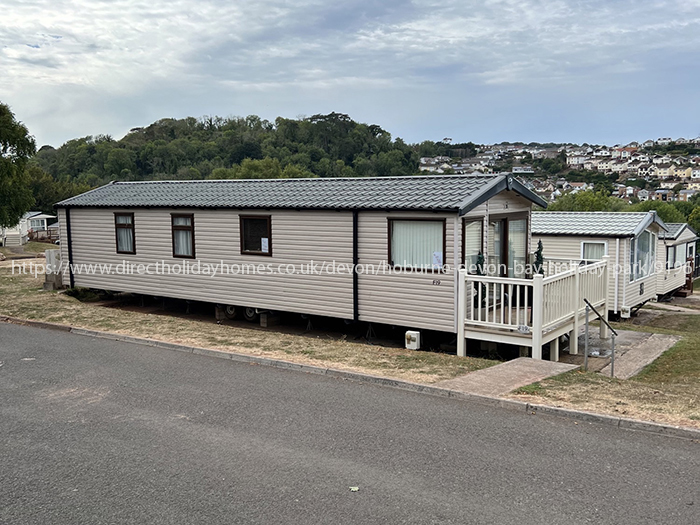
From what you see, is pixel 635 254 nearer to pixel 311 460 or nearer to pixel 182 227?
pixel 182 227

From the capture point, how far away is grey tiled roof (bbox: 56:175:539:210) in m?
11.6

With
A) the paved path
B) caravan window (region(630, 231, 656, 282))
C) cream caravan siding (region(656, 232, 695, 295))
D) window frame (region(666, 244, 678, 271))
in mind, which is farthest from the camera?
window frame (region(666, 244, 678, 271))

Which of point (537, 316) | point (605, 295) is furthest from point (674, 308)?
point (537, 316)

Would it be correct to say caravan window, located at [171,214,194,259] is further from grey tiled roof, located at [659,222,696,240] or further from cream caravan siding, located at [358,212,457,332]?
grey tiled roof, located at [659,222,696,240]

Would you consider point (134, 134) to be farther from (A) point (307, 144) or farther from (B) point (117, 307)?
(B) point (117, 307)

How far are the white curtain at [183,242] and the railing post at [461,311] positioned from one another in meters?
6.85

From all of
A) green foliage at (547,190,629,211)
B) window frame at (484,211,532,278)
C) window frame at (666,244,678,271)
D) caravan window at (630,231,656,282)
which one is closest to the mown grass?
window frame at (484,211,532,278)

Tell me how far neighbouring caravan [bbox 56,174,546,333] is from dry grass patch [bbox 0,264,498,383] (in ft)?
3.10

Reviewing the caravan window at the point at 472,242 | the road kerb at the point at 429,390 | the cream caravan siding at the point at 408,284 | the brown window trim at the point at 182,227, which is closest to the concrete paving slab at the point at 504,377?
the road kerb at the point at 429,390

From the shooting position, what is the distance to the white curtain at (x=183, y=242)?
49.4 feet

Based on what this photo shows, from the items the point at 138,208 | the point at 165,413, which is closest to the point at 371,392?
the point at 165,413

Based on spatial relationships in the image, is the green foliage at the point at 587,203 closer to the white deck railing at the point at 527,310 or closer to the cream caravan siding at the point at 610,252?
the cream caravan siding at the point at 610,252

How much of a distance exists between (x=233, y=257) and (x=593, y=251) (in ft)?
35.9

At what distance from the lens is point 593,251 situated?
19.4 meters
